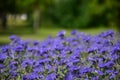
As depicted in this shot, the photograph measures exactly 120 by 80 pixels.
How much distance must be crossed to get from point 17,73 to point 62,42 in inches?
72.7

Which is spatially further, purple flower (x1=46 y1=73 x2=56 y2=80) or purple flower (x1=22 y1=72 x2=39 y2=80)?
purple flower (x1=22 y1=72 x2=39 y2=80)

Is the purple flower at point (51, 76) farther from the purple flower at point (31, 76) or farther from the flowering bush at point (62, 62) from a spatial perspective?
the purple flower at point (31, 76)

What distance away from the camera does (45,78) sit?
5.48m

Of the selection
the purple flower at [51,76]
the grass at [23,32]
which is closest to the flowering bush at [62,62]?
the purple flower at [51,76]

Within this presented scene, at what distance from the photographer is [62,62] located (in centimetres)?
591

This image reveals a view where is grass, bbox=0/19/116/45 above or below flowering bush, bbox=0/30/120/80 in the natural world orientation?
below

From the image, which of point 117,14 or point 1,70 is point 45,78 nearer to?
point 1,70

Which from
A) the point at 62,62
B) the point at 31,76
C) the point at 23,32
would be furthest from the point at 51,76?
the point at 23,32

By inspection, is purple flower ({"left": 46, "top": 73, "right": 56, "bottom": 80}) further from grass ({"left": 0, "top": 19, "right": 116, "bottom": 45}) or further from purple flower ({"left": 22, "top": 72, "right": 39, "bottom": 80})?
grass ({"left": 0, "top": 19, "right": 116, "bottom": 45})

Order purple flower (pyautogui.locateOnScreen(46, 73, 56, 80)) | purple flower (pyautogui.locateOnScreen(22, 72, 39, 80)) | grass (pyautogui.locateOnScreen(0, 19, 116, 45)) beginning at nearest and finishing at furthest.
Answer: purple flower (pyautogui.locateOnScreen(46, 73, 56, 80)) → purple flower (pyautogui.locateOnScreen(22, 72, 39, 80)) → grass (pyautogui.locateOnScreen(0, 19, 116, 45))

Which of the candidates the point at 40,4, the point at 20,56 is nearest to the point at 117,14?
the point at 40,4

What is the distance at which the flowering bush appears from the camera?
544 cm

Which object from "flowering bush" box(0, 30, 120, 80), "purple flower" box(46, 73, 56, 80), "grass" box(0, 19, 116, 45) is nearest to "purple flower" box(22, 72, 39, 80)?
"flowering bush" box(0, 30, 120, 80)

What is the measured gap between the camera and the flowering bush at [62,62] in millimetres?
5438
